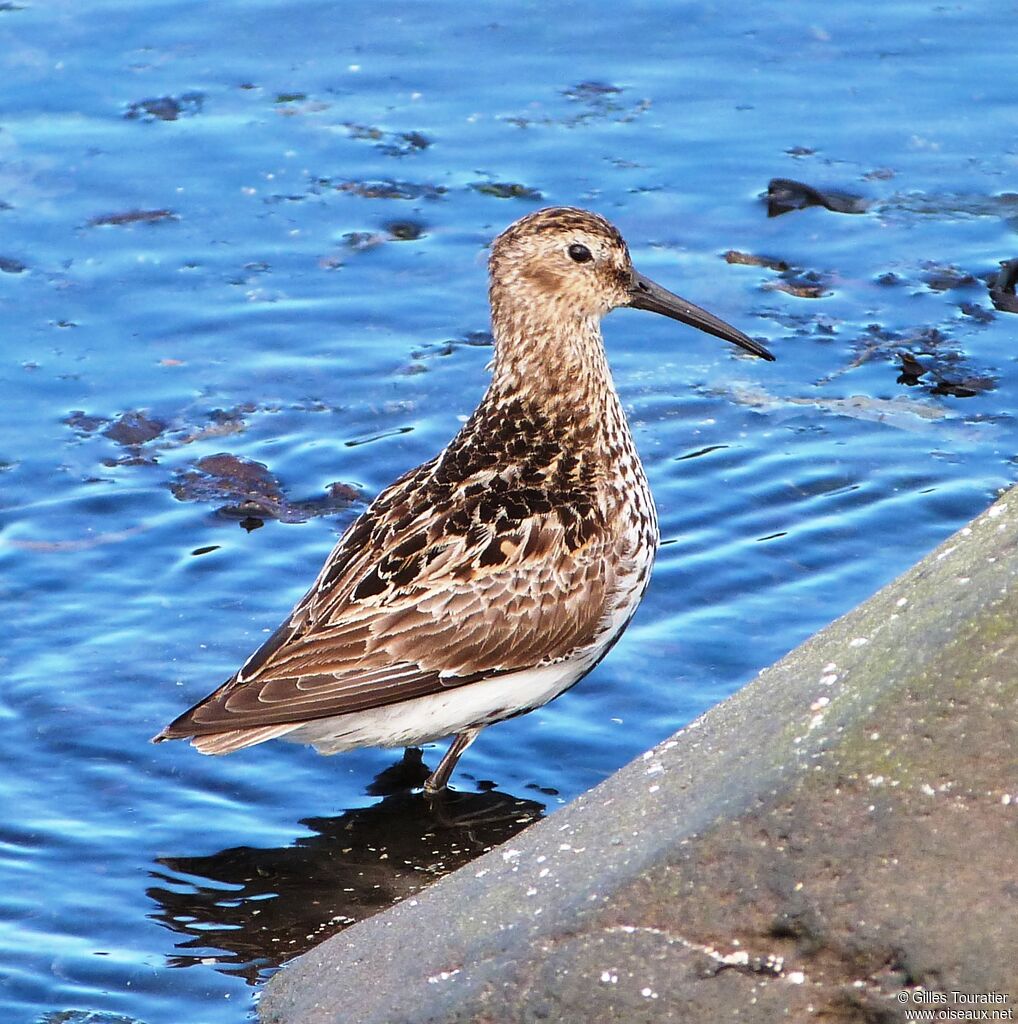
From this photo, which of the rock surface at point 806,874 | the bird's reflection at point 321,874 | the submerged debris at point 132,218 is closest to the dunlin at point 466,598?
the bird's reflection at point 321,874

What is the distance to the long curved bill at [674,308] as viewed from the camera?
25.4 feet

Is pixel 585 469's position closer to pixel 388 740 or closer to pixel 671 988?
pixel 388 740

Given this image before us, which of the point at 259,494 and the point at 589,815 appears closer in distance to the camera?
the point at 589,815

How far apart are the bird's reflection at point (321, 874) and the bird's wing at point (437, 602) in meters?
0.46

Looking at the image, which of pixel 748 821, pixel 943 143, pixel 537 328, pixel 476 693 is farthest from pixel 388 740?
pixel 943 143

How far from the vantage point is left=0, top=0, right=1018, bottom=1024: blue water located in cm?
663

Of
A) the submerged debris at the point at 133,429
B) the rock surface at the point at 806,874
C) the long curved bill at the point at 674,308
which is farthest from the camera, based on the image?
the submerged debris at the point at 133,429

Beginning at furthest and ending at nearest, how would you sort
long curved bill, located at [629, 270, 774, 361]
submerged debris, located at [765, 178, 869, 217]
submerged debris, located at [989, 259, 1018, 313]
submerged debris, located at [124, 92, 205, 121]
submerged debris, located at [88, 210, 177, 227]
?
submerged debris, located at [124, 92, 205, 121] → submerged debris, located at [88, 210, 177, 227] → submerged debris, located at [765, 178, 869, 217] → submerged debris, located at [989, 259, 1018, 313] → long curved bill, located at [629, 270, 774, 361]

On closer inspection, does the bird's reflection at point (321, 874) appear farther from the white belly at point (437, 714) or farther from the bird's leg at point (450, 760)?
the white belly at point (437, 714)

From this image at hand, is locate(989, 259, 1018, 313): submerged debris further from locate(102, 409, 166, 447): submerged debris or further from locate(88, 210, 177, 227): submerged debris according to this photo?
locate(88, 210, 177, 227): submerged debris

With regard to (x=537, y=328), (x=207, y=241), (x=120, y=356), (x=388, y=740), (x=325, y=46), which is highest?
(x=325, y=46)

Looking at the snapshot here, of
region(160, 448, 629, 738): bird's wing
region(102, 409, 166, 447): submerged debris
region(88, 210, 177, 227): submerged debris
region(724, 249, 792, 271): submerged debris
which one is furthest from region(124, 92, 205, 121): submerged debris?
region(160, 448, 629, 738): bird's wing

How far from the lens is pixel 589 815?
496 cm

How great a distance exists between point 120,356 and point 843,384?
134 inches
